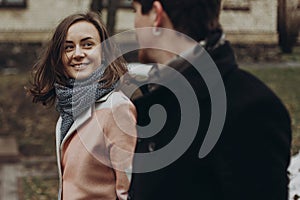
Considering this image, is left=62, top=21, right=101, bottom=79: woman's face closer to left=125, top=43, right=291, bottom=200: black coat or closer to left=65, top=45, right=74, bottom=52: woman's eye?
left=65, top=45, right=74, bottom=52: woman's eye

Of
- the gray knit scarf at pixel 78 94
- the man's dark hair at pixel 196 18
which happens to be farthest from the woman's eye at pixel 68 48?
the man's dark hair at pixel 196 18

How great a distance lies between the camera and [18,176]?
11.6 meters

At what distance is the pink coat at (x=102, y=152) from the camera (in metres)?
3.45

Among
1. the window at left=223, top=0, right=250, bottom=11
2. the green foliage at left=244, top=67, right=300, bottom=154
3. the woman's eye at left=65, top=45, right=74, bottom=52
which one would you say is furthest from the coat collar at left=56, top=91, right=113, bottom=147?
the window at left=223, top=0, right=250, bottom=11

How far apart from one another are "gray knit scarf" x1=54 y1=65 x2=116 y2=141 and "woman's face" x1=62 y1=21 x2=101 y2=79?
0.03 m

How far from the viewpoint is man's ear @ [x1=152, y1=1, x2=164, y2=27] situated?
2.90m

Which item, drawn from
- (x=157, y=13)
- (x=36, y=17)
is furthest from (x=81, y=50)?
(x=36, y=17)

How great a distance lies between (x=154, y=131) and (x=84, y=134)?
69cm

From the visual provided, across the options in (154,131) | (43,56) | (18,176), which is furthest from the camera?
(18,176)

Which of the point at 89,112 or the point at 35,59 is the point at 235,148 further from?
the point at 35,59

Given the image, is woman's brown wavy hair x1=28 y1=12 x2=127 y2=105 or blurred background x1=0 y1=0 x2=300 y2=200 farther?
blurred background x1=0 y1=0 x2=300 y2=200

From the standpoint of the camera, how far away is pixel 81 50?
358 centimetres

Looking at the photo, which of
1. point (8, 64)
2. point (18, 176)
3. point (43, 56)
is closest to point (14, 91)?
point (8, 64)

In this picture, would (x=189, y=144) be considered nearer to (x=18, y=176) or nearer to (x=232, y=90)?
(x=232, y=90)
